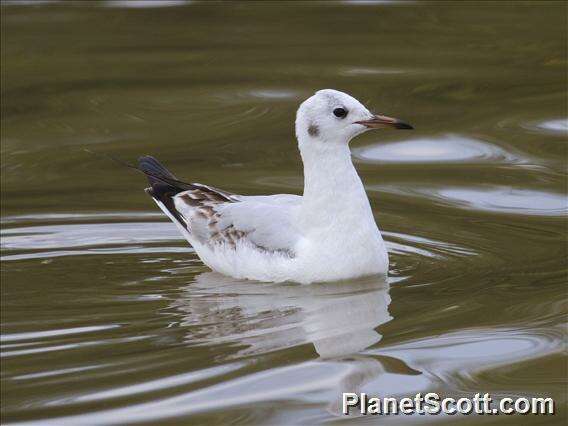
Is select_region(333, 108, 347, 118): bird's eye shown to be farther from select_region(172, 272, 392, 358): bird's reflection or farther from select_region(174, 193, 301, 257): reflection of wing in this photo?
select_region(172, 272, 392, 358): bird's reflection

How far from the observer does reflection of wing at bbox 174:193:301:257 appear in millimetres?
9188

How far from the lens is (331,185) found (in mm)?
9234

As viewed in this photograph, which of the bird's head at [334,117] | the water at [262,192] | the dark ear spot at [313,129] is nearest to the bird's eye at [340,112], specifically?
the bird's head at [334,117]

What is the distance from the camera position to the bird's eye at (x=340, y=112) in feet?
29.9

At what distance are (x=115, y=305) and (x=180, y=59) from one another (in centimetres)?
596

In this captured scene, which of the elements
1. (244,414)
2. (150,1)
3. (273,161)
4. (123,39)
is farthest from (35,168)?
(244,414)

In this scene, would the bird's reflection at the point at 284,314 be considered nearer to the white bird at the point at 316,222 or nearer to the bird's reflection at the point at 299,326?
the bird's reflection at the point at 299,326

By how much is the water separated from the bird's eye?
102cm

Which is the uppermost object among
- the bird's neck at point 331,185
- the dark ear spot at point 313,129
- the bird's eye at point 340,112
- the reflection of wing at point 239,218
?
the bird's eye at point 340,112

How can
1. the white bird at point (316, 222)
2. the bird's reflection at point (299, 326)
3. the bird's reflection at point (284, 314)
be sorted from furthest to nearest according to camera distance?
1. the white bird at point (316, 222)
2. the bird's reflection at point (284, 314)
3. the bird's reflection at point (299, 326)

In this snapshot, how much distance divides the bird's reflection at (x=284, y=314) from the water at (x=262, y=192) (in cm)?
2

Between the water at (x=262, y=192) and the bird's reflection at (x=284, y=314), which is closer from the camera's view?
the water at (x=262, y=192)

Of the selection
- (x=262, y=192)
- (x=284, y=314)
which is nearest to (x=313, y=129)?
(x=284, y=314)

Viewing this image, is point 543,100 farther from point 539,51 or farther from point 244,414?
point 244,414
